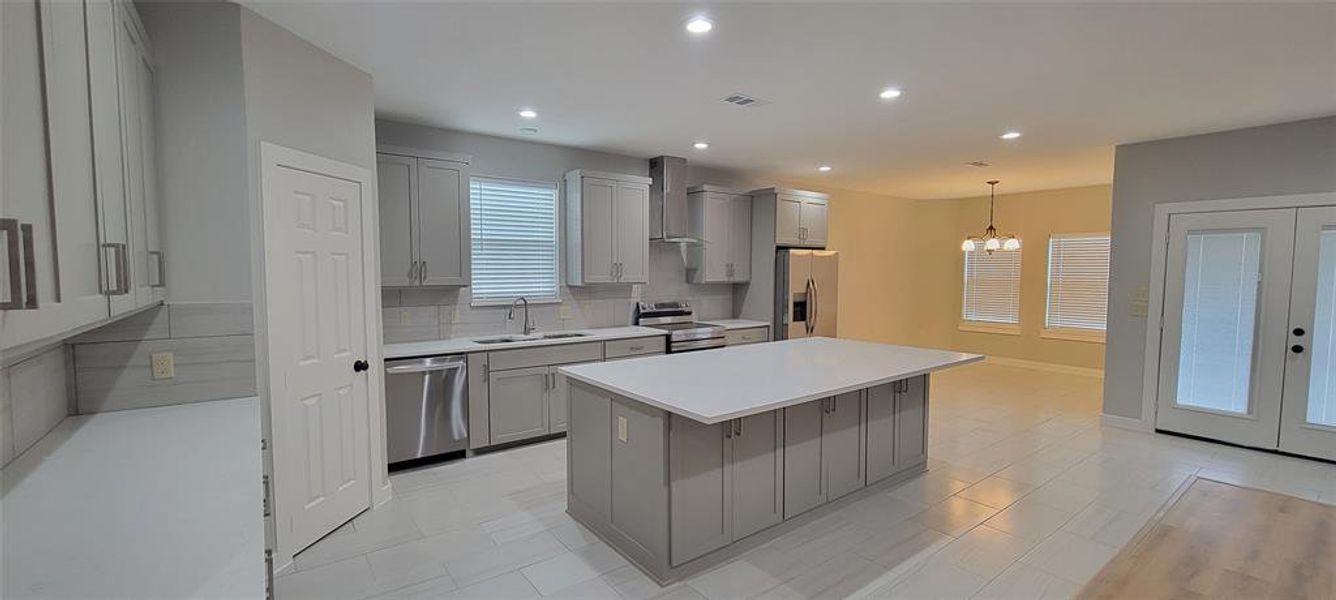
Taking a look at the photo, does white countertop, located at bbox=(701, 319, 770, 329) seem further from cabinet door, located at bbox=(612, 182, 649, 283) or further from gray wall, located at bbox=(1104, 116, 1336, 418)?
gray wall, located at bbox=(1104, 116, 1336, 418)

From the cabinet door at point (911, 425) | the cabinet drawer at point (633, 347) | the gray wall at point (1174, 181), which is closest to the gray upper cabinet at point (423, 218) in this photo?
the cabinet drawer at point (633, 347)

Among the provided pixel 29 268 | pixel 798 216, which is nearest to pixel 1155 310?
pixel 798 216

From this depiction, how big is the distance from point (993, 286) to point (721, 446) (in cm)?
768

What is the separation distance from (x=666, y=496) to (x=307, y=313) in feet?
6.59

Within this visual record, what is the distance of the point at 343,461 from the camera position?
312 cm

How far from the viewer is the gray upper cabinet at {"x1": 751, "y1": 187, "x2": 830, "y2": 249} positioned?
20.6 feet

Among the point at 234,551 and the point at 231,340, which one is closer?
the point at 234,551

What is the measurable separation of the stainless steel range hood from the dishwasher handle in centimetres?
244

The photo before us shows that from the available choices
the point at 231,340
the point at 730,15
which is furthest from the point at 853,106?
the point at 231,340

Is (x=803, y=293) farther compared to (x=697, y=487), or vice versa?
(x=803, y=293)

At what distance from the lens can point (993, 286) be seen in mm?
8734

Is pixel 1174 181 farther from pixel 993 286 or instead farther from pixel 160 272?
pixel 160 272

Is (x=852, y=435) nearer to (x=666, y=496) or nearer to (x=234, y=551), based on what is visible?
(x=666, y=496)

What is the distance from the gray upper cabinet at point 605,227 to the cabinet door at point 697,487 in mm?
2855
